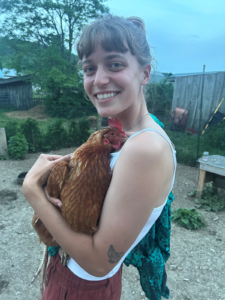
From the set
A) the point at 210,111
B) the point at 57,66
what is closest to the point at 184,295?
the point at 210,111

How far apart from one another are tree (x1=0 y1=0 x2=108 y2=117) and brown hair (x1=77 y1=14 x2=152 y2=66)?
431 inches

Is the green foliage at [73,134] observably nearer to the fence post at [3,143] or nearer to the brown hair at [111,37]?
the fence post at [3,143]

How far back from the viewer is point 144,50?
1229mm

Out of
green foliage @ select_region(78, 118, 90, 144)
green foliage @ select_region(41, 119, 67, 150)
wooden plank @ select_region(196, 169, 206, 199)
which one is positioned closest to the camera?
wooden plank @ select_region(196, 169, 206, 199)

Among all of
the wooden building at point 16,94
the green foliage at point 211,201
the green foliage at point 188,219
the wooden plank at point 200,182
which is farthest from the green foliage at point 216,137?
the wooden building at point 16,94

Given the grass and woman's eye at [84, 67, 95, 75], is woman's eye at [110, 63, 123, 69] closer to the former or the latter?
woman's eye at [84, 67, 95, 75]

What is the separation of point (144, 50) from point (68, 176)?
923 millimetres

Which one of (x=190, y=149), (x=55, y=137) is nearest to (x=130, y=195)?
(x=190, y=149)

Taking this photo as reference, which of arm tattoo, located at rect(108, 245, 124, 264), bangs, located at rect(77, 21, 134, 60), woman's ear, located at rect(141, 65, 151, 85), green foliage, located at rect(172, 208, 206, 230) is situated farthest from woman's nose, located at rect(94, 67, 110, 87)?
green foliage, located at rect(172, 208, 206, 230)

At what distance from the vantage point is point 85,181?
1.11m

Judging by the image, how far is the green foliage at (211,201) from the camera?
4670 mm

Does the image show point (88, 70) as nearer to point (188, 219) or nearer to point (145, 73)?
point (145, 73)

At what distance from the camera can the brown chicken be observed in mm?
1026

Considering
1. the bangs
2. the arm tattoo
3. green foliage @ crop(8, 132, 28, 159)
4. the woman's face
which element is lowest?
green foliage @ crop(8, 132, 28, 159)
